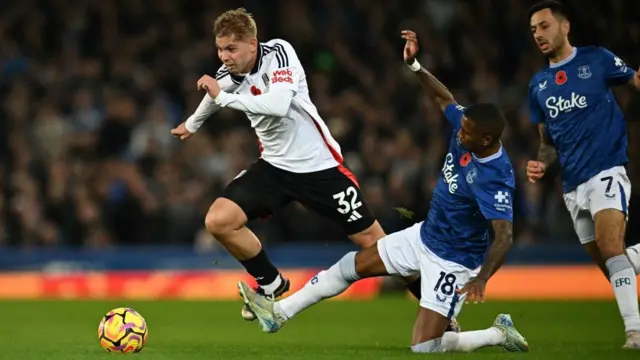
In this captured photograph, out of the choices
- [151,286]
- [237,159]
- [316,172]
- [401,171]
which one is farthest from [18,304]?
[316,172]

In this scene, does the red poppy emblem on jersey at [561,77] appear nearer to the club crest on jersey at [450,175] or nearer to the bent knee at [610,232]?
the bent knee at [610,232]

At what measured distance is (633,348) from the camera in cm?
859

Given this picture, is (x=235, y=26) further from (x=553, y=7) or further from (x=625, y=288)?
(x=625, y=288)

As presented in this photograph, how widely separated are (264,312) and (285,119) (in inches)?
62.9

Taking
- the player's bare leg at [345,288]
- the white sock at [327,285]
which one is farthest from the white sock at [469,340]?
the white sock at [327,285]

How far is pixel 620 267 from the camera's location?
8.79 metres

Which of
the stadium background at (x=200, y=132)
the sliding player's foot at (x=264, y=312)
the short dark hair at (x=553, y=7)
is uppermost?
the short dark hair at (x=553, y=7)

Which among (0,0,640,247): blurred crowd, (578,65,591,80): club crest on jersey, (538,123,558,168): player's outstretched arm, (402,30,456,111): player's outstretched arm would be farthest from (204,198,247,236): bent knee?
(0,0,640,247): blurred crowd

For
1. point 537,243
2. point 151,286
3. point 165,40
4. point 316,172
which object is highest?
point 316,172

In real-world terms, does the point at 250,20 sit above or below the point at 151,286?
above

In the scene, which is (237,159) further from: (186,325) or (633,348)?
(633,348)

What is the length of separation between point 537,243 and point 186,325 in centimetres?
606

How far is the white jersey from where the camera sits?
950 cm

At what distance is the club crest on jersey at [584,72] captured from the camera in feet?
30.0
